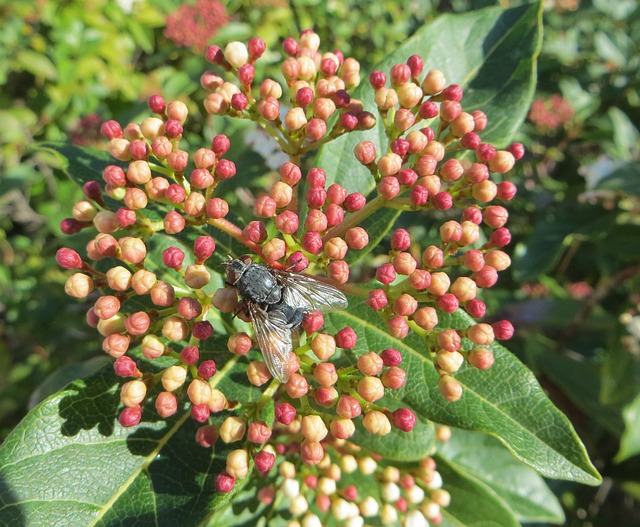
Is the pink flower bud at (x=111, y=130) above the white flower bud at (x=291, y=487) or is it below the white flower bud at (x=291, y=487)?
above

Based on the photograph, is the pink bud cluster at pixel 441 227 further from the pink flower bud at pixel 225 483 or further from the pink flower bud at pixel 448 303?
the pink flower bud at pixel 225 483

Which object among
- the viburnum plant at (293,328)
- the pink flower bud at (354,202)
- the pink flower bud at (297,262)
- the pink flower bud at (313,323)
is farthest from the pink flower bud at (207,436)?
the pink flower bud at (354,202)

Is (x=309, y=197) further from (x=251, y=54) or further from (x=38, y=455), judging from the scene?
(x=38, y=455)

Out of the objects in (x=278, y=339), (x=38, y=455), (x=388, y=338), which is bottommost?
(x=38, y=455)

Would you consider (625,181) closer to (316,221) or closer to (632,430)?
(632,430)

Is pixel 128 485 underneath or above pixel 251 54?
Result: underneath

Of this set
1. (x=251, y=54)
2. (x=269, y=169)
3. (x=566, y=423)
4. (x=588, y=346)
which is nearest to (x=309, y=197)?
(x=251, y=54)
